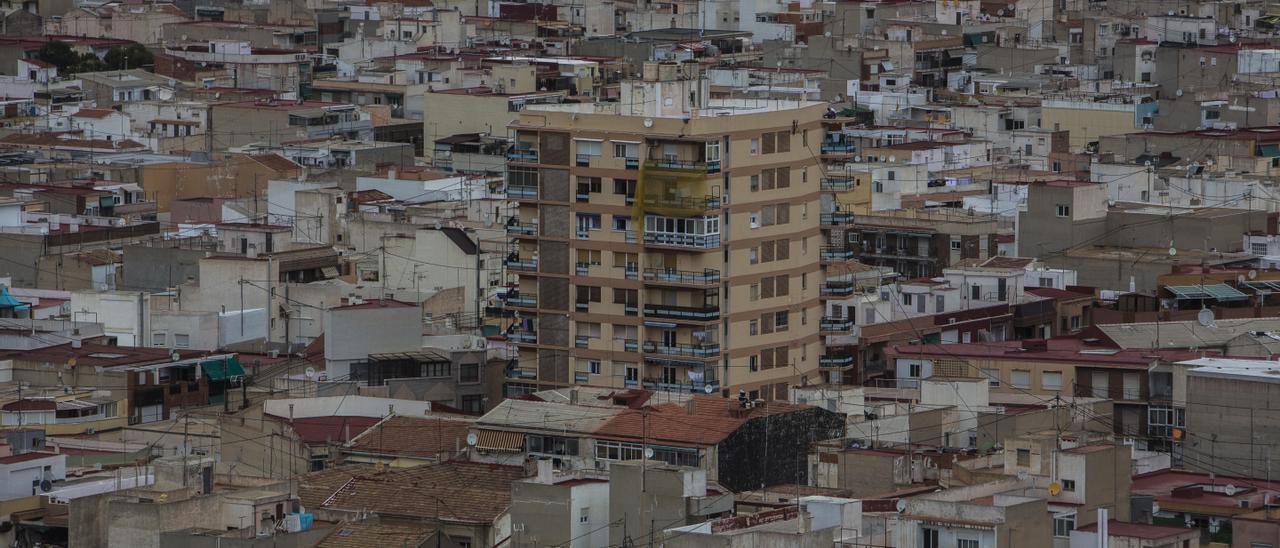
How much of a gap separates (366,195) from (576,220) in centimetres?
2839

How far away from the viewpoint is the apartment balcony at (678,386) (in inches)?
2635

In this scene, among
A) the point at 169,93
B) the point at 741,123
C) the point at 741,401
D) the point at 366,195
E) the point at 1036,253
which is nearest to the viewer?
the point at 741,401

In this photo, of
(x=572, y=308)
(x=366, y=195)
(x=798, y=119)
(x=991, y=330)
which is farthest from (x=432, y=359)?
(x=366, y=195)

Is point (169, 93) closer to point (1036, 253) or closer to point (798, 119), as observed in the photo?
point (1036, 253)

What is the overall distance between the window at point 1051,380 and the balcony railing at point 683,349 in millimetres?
5302

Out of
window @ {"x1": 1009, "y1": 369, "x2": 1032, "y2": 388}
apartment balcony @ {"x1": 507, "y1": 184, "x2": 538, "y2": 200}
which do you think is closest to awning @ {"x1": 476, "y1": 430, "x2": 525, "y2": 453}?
apartment balcony @ {"x1": 507, "y1": 184, "x2": 538, "y2": 200}

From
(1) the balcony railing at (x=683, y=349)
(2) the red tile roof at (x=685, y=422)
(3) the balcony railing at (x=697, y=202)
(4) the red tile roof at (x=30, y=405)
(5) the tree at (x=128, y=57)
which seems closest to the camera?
(2) the red tile roof at (x=685, y=422)

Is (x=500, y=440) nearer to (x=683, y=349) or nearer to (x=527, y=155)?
(x=683, y=349)

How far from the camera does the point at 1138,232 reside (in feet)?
286

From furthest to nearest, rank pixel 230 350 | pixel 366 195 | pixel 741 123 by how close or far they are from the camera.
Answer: pixel 366 195 → pixel 230 350 → pixel 741 123

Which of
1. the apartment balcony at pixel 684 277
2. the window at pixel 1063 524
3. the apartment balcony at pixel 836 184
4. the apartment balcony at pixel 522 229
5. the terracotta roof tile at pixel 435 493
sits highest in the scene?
the apartment balcony at pixel 836 184

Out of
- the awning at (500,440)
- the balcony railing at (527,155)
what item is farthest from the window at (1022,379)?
the awning at (500,440)

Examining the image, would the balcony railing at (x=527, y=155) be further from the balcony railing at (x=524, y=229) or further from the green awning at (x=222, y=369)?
the green awning at (x=222, y=369)

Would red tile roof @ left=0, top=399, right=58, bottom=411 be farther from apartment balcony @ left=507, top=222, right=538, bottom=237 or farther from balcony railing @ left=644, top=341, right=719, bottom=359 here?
balcony railing @ left=644, top=341, right=719, bottom=359
